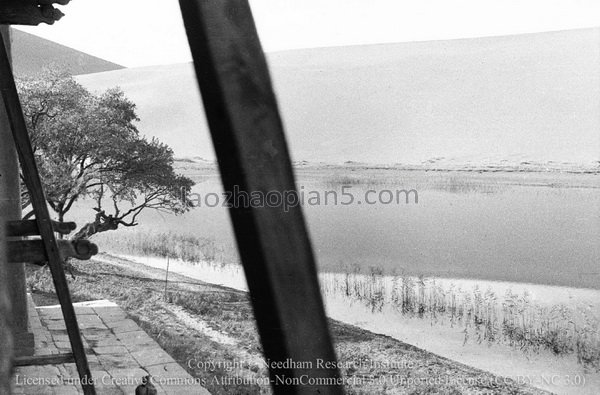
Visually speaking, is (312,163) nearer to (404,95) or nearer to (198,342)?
(404,95)

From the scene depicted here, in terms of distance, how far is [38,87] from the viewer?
8.64 meters

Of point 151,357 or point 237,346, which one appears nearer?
point 151,357

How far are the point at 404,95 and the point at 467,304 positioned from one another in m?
16.0

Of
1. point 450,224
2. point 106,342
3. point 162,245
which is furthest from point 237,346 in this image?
point 450,224

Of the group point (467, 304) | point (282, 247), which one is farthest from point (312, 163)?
point (282, 247)

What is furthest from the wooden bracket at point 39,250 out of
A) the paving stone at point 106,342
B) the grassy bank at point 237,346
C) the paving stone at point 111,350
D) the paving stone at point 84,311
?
the paving stone at point 84,311

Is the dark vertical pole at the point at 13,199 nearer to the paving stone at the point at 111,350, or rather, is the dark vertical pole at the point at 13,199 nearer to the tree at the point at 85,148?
the paving stone at the point at 111,350

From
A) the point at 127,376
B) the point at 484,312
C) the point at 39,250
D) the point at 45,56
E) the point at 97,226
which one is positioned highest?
the point at 45,56

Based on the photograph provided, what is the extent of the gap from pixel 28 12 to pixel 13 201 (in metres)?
1.72

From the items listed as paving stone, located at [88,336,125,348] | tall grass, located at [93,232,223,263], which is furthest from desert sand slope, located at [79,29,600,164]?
paving stone, located at [88,336,125,348]

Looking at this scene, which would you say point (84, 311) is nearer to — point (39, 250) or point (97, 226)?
point (39, 250)

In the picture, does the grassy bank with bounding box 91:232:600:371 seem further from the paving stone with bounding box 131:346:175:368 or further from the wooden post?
the wooden post

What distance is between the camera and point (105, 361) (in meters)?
3.99

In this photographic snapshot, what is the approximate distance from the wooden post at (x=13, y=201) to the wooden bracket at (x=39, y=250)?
156cm
